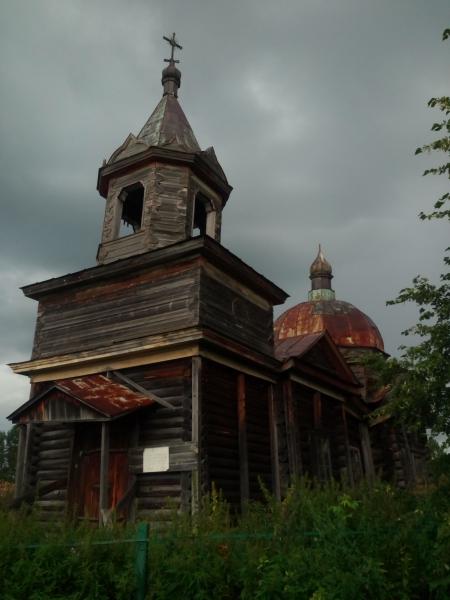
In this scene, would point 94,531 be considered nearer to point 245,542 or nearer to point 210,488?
point 245,542

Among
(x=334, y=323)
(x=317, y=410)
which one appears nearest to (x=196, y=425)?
(x=317, y=410)

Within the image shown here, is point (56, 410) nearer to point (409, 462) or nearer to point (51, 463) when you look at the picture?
point (51, 463)

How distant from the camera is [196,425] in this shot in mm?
10797

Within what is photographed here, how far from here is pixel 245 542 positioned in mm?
5438

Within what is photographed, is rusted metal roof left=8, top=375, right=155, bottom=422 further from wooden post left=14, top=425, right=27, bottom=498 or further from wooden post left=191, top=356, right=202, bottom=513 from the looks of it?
wooden post left=14, top=425, right=27, bottom=498

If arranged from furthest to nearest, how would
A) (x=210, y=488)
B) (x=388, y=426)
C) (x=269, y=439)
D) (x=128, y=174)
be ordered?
(x=388, y=426)
(x=128, y=174)
(x=269, y=439)
(x=210, y=488)

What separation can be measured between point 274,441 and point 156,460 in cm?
398

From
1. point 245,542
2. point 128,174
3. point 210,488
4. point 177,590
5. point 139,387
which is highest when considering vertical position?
point 128,174

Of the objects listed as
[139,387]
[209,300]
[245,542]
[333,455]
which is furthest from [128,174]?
[245,542]

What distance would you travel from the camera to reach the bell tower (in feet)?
47.0

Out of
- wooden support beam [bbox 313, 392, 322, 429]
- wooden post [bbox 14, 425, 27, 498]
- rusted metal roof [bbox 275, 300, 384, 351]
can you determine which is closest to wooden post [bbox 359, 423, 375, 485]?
wooden support beam [bbox 313, 392, 322, 429]

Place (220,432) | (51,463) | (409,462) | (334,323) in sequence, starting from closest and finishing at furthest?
(220,432) < (51,463) < (409,462) < (334,323)

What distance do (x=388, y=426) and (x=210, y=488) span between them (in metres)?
13.3

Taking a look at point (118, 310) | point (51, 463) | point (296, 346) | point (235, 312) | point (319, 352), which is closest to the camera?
point (51, 463)
